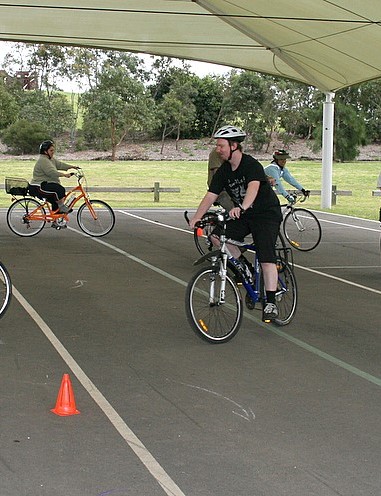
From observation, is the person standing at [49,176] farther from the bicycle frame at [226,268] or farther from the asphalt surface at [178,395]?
the bicycle frame at [226,268]

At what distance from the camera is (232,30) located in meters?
21.1

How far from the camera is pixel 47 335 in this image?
30.7 ft

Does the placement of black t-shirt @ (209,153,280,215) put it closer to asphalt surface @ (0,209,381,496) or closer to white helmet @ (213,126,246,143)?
white helmet @ (213,126,246,143)

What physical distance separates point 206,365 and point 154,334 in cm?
143

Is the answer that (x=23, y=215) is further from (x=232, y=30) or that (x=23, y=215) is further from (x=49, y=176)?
(x=232, y=30)

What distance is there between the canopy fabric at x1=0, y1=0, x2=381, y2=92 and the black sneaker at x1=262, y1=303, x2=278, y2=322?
7551 millimetres

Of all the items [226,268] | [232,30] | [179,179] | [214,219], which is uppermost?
[232,30]

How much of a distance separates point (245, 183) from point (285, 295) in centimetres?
127

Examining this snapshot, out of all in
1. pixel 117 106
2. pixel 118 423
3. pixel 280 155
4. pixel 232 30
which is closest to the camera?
pixel 118 423

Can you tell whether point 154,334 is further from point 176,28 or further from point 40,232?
point 176,28

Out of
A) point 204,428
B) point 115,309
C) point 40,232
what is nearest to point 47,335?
point 115,309

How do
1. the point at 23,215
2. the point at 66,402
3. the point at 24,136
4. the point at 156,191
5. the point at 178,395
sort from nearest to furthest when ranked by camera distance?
the point at 66,402, the point at 178,395, the point at 23,215, the point at 156,191, the point at 24,136

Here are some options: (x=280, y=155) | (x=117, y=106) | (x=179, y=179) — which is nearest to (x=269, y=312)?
(x=280, y=155)

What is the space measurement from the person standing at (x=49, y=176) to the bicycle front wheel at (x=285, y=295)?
9.46 metres
